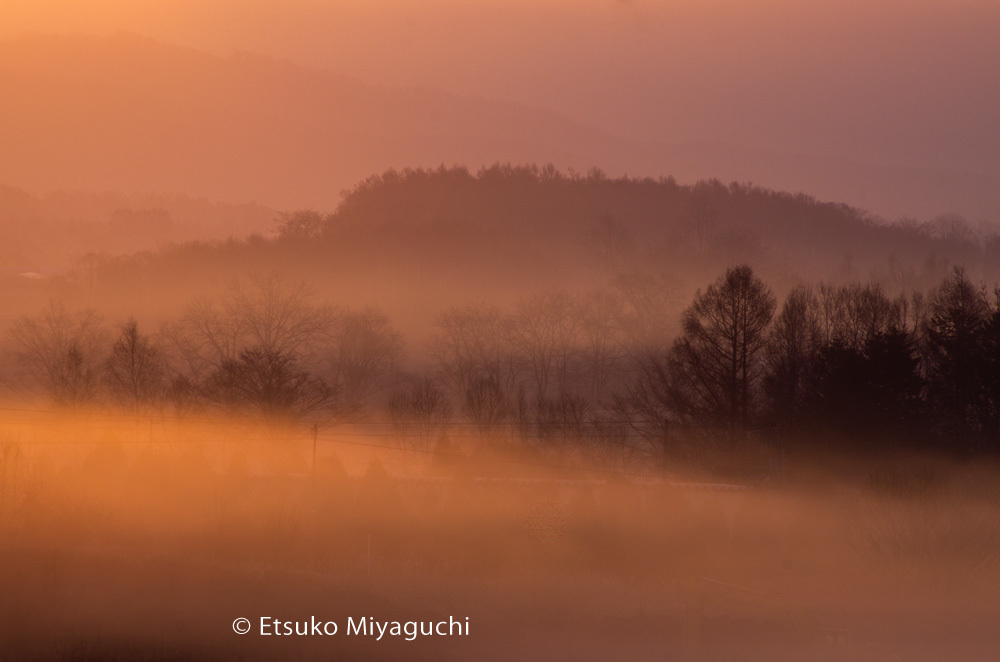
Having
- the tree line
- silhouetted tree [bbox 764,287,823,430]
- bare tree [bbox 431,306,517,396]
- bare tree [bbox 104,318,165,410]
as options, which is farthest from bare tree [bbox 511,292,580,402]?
bare tree [bbox 104,318,165,410]

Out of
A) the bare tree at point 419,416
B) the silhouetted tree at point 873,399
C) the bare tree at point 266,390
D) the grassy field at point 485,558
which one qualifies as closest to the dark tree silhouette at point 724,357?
the grassy field at point 485,558

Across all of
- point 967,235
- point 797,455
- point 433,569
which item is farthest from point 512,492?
point 967,235

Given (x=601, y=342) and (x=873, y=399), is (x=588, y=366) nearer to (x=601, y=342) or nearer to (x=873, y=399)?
(x=601, y=342)

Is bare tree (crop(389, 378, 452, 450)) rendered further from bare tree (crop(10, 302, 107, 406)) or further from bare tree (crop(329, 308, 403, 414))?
Result: bare tree (crop(10, 302, 107, 406))

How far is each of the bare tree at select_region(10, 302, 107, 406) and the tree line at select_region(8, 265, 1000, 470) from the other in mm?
214

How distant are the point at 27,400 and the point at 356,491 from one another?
31571 mm

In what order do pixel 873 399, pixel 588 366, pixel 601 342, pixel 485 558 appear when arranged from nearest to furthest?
pixel 485 558 < pixel 873 399 < pixel 588 366 < pixel 601 342

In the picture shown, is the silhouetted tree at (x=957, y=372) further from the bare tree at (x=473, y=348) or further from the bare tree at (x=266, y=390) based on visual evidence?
the bare tree at (x=473, y=348)

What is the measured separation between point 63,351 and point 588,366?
43.2 m

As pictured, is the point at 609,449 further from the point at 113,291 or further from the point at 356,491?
the point at 113,291

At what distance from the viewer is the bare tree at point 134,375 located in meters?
70.2

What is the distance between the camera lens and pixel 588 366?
325 feet

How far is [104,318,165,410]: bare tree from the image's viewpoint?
2763 inches

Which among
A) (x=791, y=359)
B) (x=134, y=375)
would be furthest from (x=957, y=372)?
(x=134, y=375)
